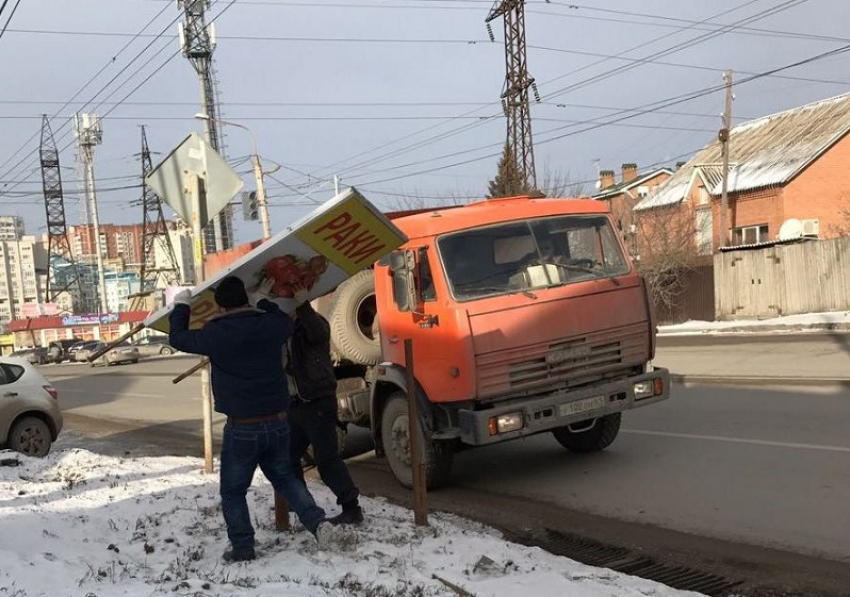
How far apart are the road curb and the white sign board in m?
8.54

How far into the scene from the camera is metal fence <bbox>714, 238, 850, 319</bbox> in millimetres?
25344

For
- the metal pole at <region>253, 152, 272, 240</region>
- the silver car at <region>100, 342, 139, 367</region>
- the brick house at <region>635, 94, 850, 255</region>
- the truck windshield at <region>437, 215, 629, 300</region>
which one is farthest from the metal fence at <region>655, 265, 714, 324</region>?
the silver car at <region>100, 342, 139, 367</region>

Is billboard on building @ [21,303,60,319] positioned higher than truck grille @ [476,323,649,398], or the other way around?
billboard on building @ [21,303,60,319]

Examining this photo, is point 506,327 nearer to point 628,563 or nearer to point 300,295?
point 300,295

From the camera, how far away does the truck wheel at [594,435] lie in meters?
8.20

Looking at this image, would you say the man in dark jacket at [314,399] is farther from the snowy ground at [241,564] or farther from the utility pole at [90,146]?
the utility pole at [90,146]

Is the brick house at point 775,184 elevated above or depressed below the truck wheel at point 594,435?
above

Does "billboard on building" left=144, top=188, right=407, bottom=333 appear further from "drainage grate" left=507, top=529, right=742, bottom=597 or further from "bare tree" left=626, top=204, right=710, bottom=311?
"bare tree" left=626, top=204, right=710, bottom=311

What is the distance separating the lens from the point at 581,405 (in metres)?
6.85

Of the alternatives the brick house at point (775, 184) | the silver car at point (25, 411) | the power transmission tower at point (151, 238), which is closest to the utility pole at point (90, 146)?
the power transmission tower at point (151, 238)

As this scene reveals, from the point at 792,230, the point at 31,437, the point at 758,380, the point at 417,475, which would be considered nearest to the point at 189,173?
the point at 417,475

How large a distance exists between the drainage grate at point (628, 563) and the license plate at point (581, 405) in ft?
3.81

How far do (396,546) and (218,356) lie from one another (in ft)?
5.34

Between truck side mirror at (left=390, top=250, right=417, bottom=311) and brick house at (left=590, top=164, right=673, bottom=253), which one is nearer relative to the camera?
truck side mirror at (left=390, top=250, right=417, bottom=311)
